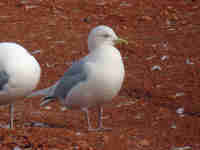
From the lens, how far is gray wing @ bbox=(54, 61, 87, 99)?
597 cm

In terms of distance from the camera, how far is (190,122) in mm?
6676

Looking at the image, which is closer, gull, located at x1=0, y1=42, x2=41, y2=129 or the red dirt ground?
the red dirt ground

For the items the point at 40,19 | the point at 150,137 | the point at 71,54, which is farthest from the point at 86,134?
the point at 40,19

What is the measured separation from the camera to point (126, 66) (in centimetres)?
927

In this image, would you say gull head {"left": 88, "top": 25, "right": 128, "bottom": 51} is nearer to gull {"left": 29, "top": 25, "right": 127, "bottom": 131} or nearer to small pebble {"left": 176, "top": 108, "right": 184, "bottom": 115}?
gull {"left": 29, "top": 25, "right": 127, "bottom": 131}

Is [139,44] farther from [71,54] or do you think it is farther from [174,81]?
[174,81]

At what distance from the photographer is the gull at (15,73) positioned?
574 cm

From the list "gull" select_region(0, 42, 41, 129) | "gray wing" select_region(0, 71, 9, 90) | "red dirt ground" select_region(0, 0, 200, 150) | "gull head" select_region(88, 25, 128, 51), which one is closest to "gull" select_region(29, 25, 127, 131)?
"gull head" select_region(88, 25, 128, 51)

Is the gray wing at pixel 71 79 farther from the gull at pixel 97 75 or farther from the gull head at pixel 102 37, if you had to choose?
the gull head at pixel 102 37

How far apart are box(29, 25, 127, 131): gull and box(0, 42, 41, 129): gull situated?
50 centimetres

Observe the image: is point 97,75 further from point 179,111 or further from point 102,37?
point 179,111

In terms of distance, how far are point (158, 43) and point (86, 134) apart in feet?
15.9

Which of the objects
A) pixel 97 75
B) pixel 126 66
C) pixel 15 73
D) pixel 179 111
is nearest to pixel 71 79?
pixel 97 75

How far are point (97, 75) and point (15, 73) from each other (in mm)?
898
